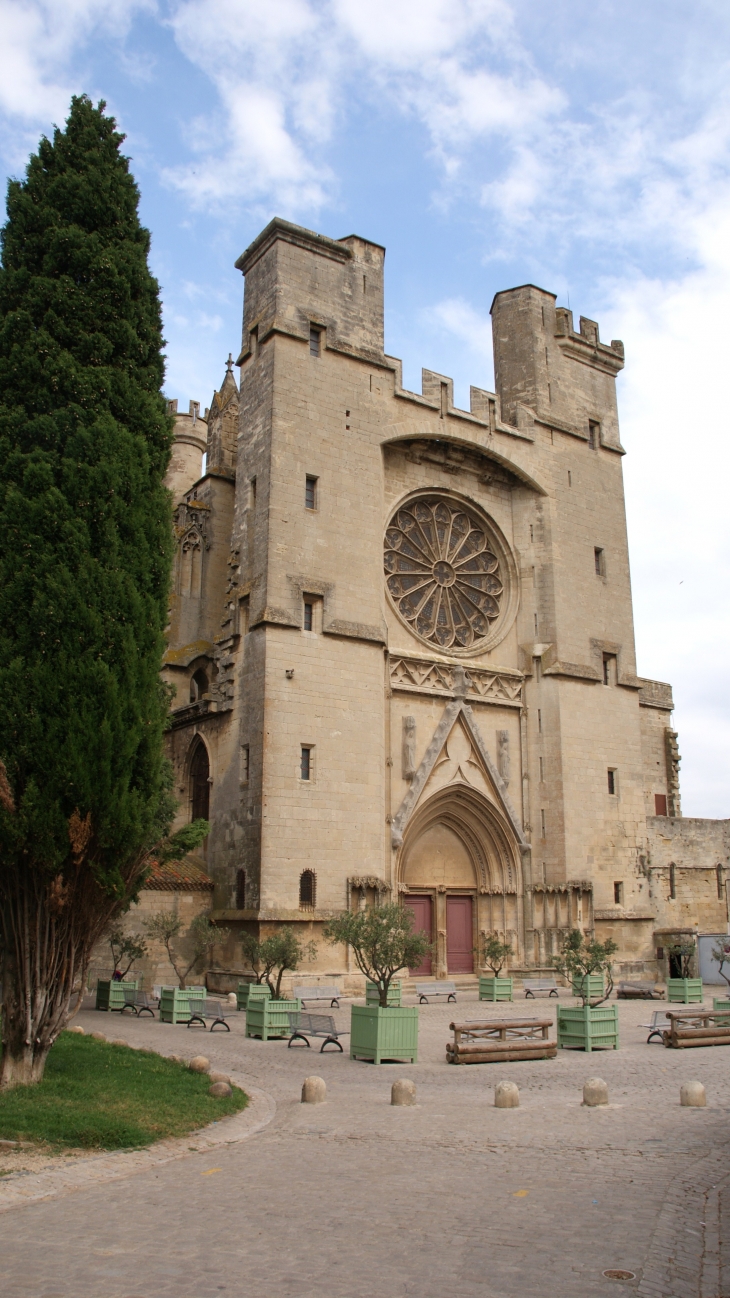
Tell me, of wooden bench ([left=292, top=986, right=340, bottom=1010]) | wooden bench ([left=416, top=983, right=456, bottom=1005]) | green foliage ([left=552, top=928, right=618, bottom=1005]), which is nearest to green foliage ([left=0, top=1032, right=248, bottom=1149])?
green foliage ([left=552, top=928, right=618, bottom=1005])

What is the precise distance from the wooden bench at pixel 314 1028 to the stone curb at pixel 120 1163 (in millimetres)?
4345

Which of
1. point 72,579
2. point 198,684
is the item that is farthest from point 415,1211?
point 198,684

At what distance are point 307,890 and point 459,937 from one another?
6008 mm

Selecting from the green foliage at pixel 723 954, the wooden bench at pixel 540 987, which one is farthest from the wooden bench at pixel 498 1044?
the wooden bench at pixel 540 987

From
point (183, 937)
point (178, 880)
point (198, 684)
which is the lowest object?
point (183, 937)

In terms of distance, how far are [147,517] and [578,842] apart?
18.3m

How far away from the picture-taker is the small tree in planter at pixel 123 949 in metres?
20.0

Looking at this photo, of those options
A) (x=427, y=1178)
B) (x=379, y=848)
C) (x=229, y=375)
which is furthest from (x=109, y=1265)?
(x=229, y=375)

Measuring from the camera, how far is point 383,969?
15.2 meters

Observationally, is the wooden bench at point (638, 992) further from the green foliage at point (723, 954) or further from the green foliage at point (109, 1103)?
the green foliage at point (109, 1103)

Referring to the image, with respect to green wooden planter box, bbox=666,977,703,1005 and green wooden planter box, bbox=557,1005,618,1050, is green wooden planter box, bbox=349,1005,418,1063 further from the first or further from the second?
green wooden planter box, bbox=666,977,703,1005

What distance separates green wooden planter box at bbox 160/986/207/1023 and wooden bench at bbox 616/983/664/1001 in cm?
1056

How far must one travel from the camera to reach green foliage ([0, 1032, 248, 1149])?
838cm

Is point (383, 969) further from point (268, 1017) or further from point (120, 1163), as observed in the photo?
point (120, 1163)
